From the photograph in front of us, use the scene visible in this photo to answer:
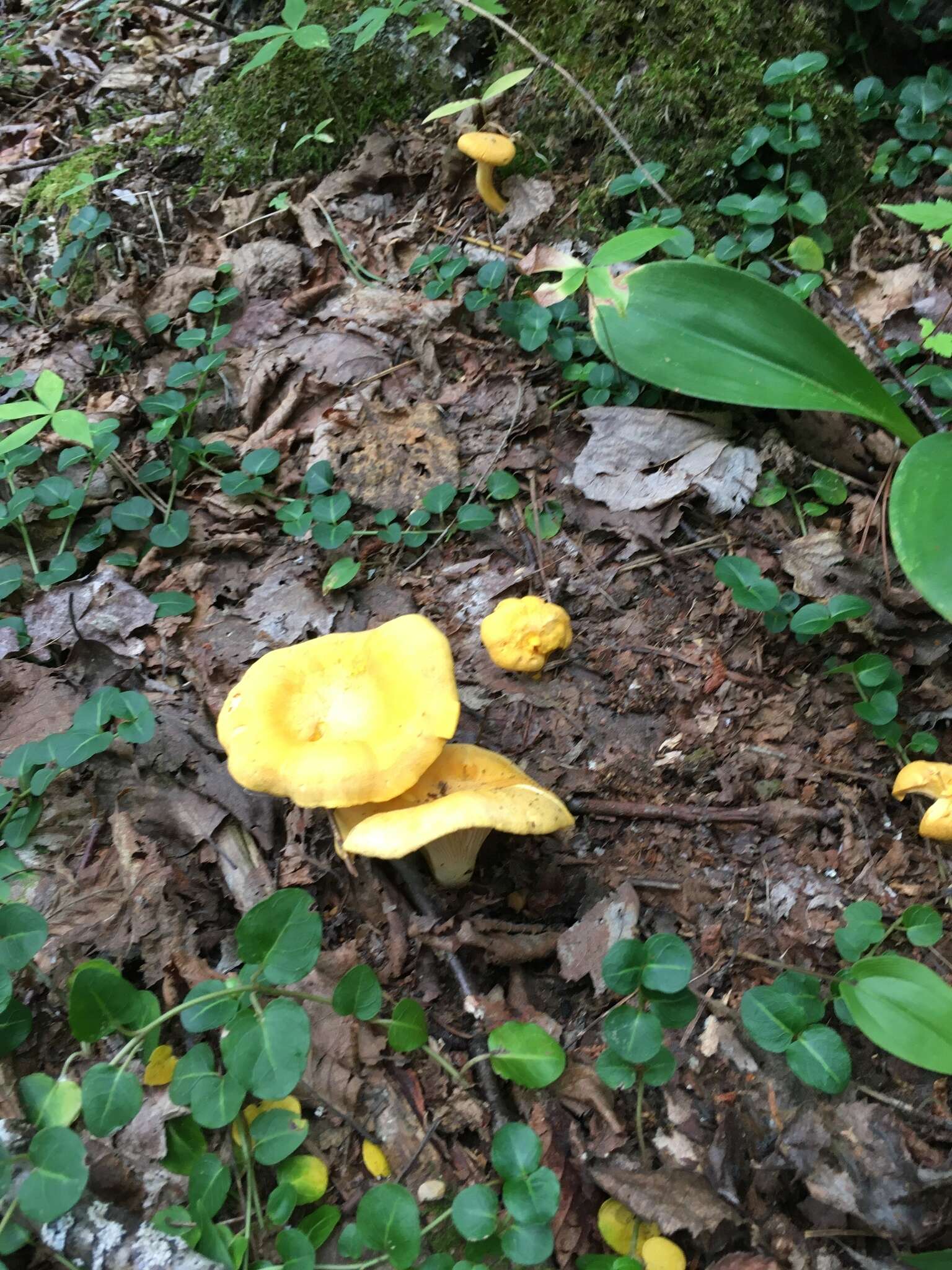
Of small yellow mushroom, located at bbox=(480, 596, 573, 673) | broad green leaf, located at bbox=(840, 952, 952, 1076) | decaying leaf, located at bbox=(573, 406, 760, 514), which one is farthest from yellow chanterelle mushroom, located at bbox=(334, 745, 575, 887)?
decaying leaf, located at bbox=(573, 406, 760, 514)

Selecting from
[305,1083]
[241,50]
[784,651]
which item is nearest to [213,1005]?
[305,1083]

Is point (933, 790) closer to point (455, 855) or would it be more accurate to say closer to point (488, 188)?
point (455, 855)

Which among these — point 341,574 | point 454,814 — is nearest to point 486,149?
point 341,574

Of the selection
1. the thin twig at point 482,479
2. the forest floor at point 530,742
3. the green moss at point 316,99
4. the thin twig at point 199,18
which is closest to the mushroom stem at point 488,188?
the forest floor at point 530,742

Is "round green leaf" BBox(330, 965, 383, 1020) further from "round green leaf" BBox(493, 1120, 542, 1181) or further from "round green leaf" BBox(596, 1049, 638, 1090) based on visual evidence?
"round green leaf" BBox(596, 1049, 638, 1090)

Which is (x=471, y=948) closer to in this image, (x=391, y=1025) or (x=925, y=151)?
(x=391, y=1025)

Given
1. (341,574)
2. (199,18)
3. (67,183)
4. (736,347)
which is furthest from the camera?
(199,18)
